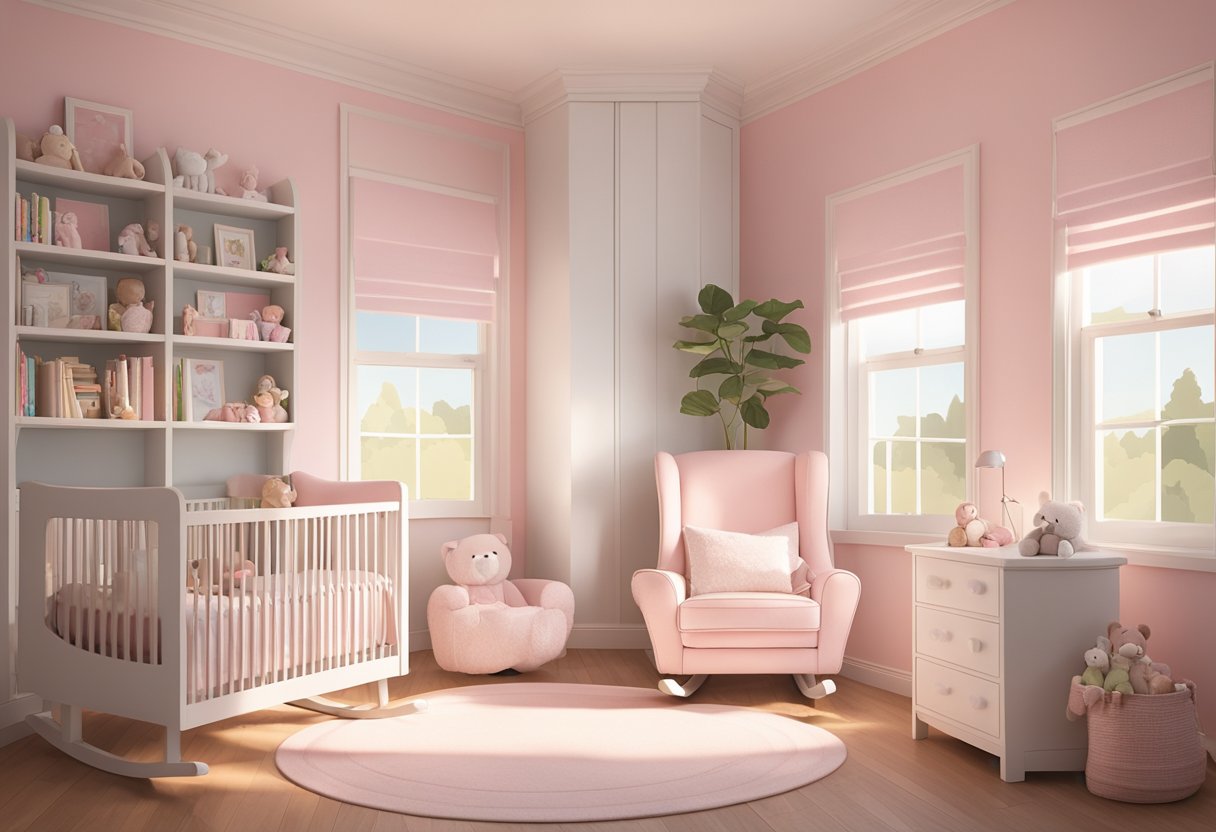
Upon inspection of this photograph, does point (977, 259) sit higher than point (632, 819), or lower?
higher

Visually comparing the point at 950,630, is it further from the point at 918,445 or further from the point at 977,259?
the point at 977,259

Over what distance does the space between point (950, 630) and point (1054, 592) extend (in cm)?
33

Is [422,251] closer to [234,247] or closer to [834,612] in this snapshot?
[234,247]

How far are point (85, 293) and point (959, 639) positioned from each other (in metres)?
3.08

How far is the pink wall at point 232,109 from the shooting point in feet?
10.6

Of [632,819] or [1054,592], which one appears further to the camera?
[1054,592]

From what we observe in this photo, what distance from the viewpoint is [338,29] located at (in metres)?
3.77

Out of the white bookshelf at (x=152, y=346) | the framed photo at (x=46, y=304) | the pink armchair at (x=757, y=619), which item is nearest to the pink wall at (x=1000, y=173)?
the pink armchair at (x=757, y=619)

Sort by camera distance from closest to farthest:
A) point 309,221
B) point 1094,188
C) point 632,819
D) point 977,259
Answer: point 632,819 < point 1094,188 < point 977,259 < point 309,221

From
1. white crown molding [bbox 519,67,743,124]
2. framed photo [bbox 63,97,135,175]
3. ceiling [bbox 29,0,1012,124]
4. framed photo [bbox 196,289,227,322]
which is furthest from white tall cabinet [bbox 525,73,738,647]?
framed photo [bbox 63,97,135,175]

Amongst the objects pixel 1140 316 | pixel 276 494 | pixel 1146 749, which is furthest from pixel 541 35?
pixel 1146 749

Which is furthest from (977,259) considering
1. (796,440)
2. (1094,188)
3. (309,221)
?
(309,221)

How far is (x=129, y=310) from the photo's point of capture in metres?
3.22

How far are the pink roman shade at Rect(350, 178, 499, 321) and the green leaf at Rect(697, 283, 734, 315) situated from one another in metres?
1.04
